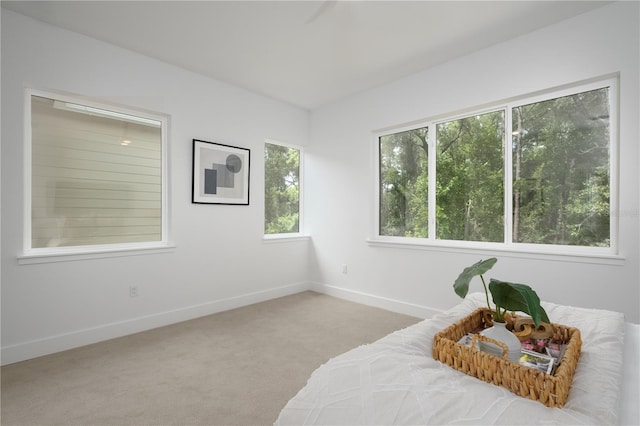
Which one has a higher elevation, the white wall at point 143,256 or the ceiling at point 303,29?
the ceiling at point 303,29

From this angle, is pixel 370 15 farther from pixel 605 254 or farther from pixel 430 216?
pixel 605 254

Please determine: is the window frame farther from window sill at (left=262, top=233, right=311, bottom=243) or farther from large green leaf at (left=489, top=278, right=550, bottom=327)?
large green leaf at (left=489, top=278, right=550, bottom=327)

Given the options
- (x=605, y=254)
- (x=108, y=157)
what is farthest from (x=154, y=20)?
(x=605, y=254)

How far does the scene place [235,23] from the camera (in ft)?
8.54

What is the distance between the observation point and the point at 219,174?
3.69 metres

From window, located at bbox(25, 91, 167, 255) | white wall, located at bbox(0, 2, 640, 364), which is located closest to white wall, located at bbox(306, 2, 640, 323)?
white wall, located at bbox(0, 2, 640, 364)

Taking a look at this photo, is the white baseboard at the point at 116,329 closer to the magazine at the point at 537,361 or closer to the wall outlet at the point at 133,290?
the wall outlet at the point at 133,290

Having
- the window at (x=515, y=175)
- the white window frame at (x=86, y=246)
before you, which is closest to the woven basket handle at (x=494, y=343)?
the window at (x=515, y=175)

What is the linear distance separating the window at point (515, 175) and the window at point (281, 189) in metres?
1.50

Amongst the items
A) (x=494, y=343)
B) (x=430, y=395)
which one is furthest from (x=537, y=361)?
(x=430, y=395)

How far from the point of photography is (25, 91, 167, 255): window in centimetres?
266

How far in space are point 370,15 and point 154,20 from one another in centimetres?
172

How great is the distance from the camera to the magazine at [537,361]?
1003mm

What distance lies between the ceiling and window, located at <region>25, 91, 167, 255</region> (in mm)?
712
